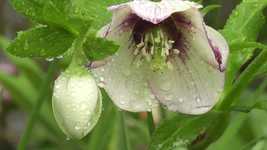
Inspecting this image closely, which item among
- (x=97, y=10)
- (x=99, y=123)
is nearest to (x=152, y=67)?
(x=97, y=10)

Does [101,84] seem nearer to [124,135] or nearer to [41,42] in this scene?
[41,42]

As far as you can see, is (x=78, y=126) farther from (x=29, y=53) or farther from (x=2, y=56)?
(x=2, y=56)

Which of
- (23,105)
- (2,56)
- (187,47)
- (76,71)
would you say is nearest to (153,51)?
(187,47)

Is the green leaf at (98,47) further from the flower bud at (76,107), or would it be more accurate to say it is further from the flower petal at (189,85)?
the flower petal at (189,85)

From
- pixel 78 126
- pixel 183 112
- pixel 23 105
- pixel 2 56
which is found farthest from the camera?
pixel 2 56

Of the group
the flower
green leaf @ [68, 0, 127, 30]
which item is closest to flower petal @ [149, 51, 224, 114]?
the flower

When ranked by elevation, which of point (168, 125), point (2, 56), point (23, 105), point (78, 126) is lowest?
Answer: point (2, 56)

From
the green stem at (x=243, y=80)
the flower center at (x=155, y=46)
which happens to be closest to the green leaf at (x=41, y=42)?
the flower center at (x=155, y=46)

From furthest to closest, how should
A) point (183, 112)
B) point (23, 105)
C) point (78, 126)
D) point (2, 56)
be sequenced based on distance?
point (2, 56)
point (23, 105)
point (183, 112)
point (78, 126)
